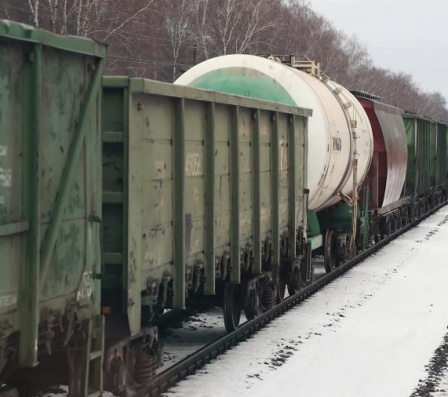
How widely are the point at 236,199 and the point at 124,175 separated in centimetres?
291

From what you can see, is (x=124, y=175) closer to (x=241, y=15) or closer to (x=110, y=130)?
(x=110, y=130)

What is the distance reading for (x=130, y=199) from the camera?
6.57 m

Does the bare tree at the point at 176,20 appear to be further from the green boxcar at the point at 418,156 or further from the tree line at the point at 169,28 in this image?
the green boxcar at the point at 418,156

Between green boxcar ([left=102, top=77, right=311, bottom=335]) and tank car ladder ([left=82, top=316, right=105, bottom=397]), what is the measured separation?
20.5 inches

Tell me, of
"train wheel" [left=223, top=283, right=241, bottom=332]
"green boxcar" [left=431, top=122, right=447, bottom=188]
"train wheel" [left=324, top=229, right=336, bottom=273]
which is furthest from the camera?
"green boxcar" [left=431, top=122, right=447, bottom=188]

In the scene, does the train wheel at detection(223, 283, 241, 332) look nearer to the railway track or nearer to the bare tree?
the railway track

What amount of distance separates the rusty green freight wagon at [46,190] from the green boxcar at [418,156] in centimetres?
2263

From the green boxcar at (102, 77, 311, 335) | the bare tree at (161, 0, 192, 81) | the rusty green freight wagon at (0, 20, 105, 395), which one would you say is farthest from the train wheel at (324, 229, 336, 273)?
the bare tree at (161, 0, 192, 81)

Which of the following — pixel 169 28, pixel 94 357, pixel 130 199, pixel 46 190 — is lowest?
pixel 94 357

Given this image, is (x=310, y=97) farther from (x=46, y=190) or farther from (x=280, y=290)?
(x=46, y=190)

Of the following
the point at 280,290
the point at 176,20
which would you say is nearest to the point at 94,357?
the point at 280,290

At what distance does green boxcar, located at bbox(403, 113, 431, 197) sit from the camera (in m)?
28.1

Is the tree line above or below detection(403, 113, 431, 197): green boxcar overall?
above

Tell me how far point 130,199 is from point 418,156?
23.8 metres
